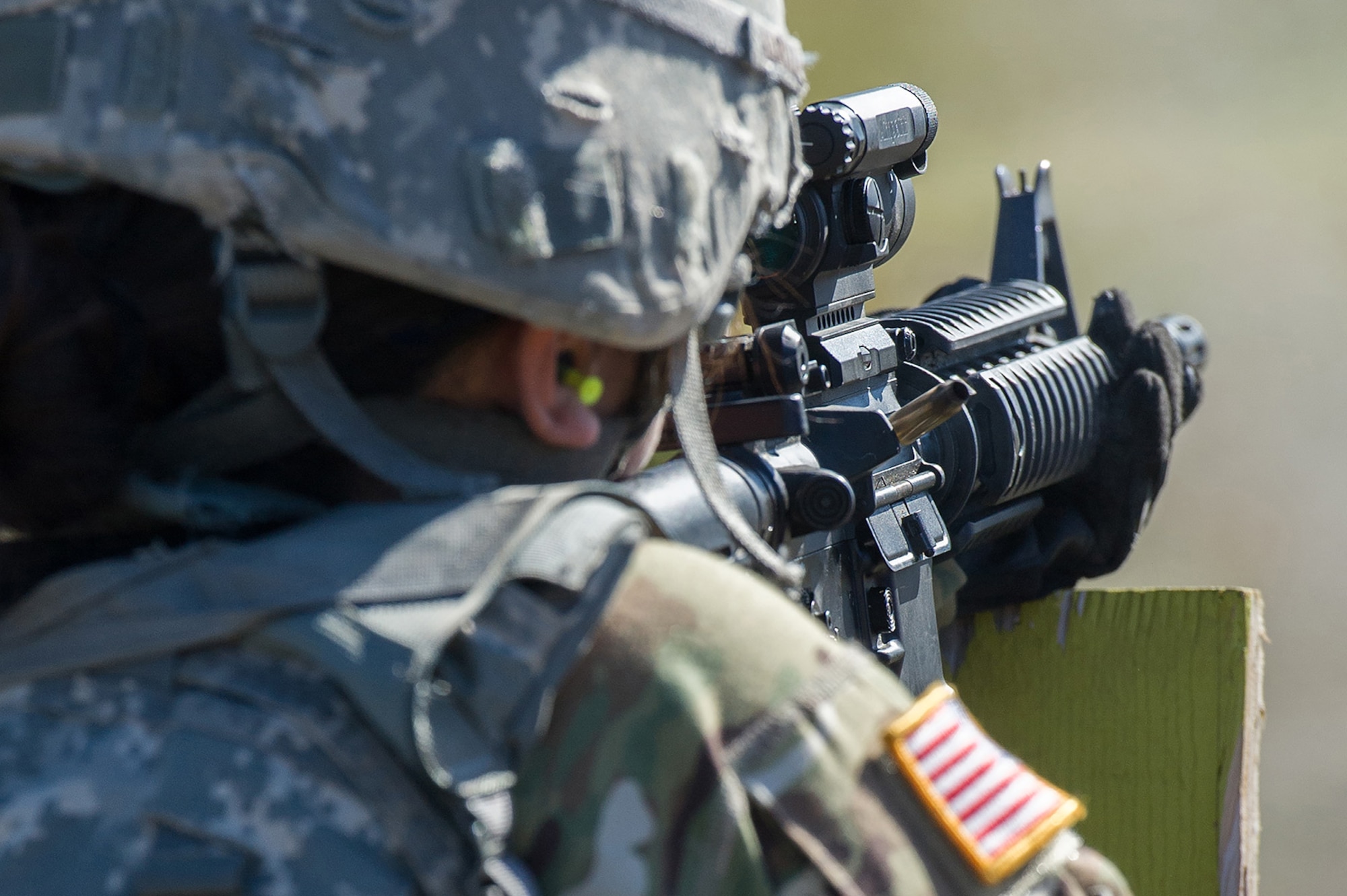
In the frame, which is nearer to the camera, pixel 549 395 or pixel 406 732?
pixel 406 732

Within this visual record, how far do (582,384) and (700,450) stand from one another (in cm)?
14

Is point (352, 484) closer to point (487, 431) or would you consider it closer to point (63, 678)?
point (487, 431)

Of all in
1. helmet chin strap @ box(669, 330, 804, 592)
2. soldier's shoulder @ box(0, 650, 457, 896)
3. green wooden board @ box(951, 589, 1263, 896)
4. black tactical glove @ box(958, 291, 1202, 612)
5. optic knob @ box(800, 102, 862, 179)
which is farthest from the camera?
black tactical glove @ box(958, 291, 1202, 612)

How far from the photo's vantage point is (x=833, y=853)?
0.79 m

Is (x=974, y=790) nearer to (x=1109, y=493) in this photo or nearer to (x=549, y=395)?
(x=549, y=395)

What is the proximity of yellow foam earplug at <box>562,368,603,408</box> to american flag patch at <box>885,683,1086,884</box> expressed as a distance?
0.90 feet

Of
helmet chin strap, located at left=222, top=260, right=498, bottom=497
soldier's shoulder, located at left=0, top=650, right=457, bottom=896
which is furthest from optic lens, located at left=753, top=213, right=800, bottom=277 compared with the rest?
soldier's shoulder, located at left=0, top=650, right=457, bottom=896

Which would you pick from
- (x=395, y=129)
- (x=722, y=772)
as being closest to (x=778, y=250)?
(x=395, y=129)

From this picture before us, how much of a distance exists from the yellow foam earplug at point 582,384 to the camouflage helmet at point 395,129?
41 mm

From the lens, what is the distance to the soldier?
29.5 inches

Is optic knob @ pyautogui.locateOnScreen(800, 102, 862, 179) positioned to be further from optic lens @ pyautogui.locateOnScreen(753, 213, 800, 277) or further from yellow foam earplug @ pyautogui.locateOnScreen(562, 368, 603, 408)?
yellow foam earplug @ pyautogui.locateOnScreen(562, 368, 603, 408)

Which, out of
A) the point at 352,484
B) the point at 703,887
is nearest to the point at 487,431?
the point at 352,484

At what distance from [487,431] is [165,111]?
0.84 ft

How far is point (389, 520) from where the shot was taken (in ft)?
2.69
